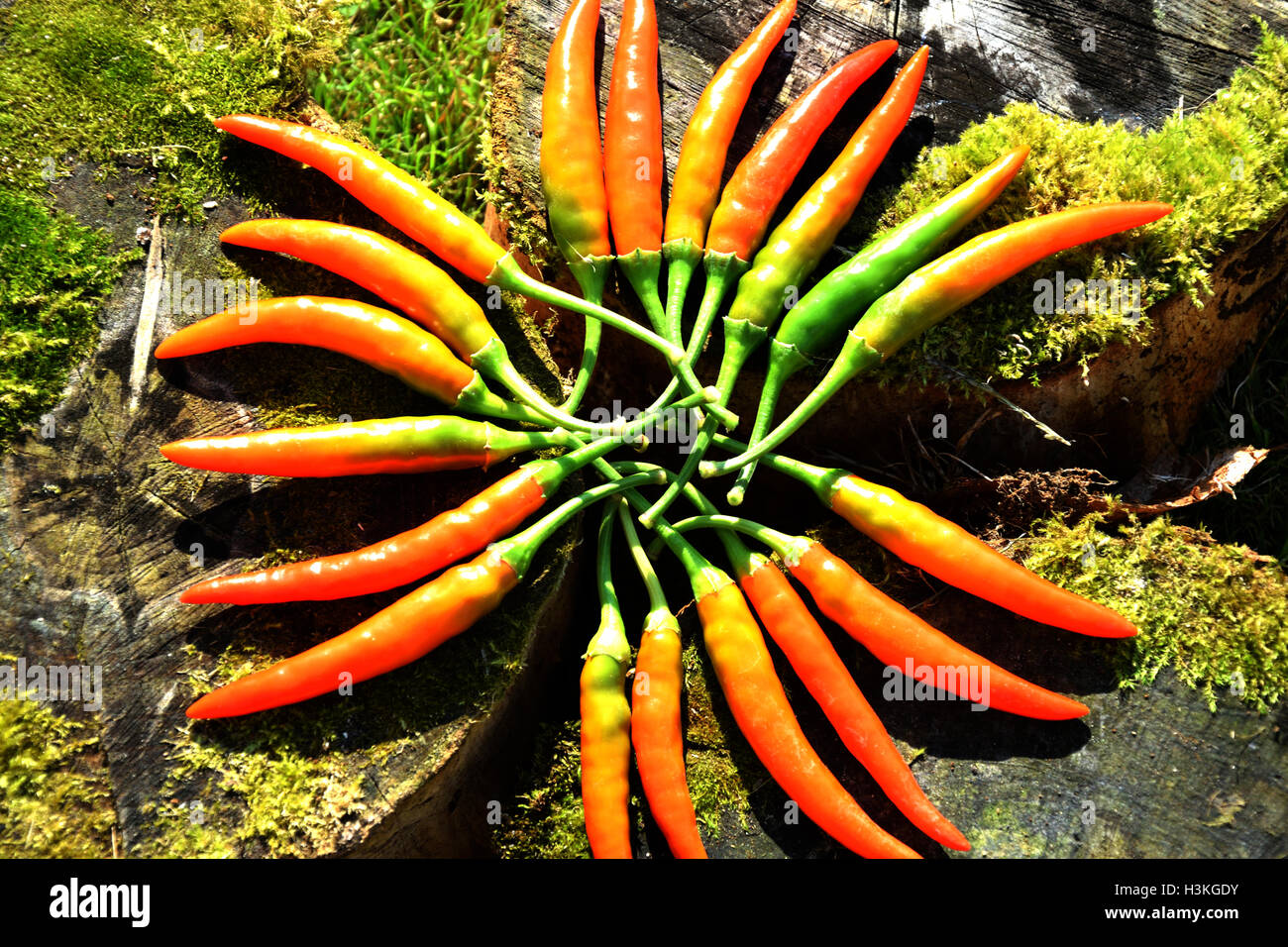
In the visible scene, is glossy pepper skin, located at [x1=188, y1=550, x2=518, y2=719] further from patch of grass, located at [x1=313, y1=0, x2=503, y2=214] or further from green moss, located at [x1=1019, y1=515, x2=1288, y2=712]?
patch of grass, located at [x1=313, y1=0, x2=503, y2=214]

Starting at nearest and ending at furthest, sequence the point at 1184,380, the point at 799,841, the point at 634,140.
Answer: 1. the point at 799,841
2. the point at 634,140
3. the point at 1184,380

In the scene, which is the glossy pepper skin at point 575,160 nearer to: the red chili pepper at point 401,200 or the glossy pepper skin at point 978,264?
the red chili pepper at point 401,200

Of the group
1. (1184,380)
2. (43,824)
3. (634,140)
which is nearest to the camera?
(43,824)

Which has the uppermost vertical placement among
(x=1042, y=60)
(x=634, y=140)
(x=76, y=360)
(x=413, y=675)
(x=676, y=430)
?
(x=1042, y=60)

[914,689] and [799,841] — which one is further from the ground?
[914,689]

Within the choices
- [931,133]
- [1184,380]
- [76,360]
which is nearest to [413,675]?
[76,360]

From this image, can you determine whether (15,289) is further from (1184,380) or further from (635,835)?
(1184,380)

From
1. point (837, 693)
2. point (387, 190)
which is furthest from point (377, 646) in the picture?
point (387, 190)

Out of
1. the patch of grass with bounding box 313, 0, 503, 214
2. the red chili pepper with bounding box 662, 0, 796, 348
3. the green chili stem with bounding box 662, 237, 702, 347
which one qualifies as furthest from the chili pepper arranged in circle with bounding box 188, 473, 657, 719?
the patch of grass with bounding box 313, 0, 503, 214
